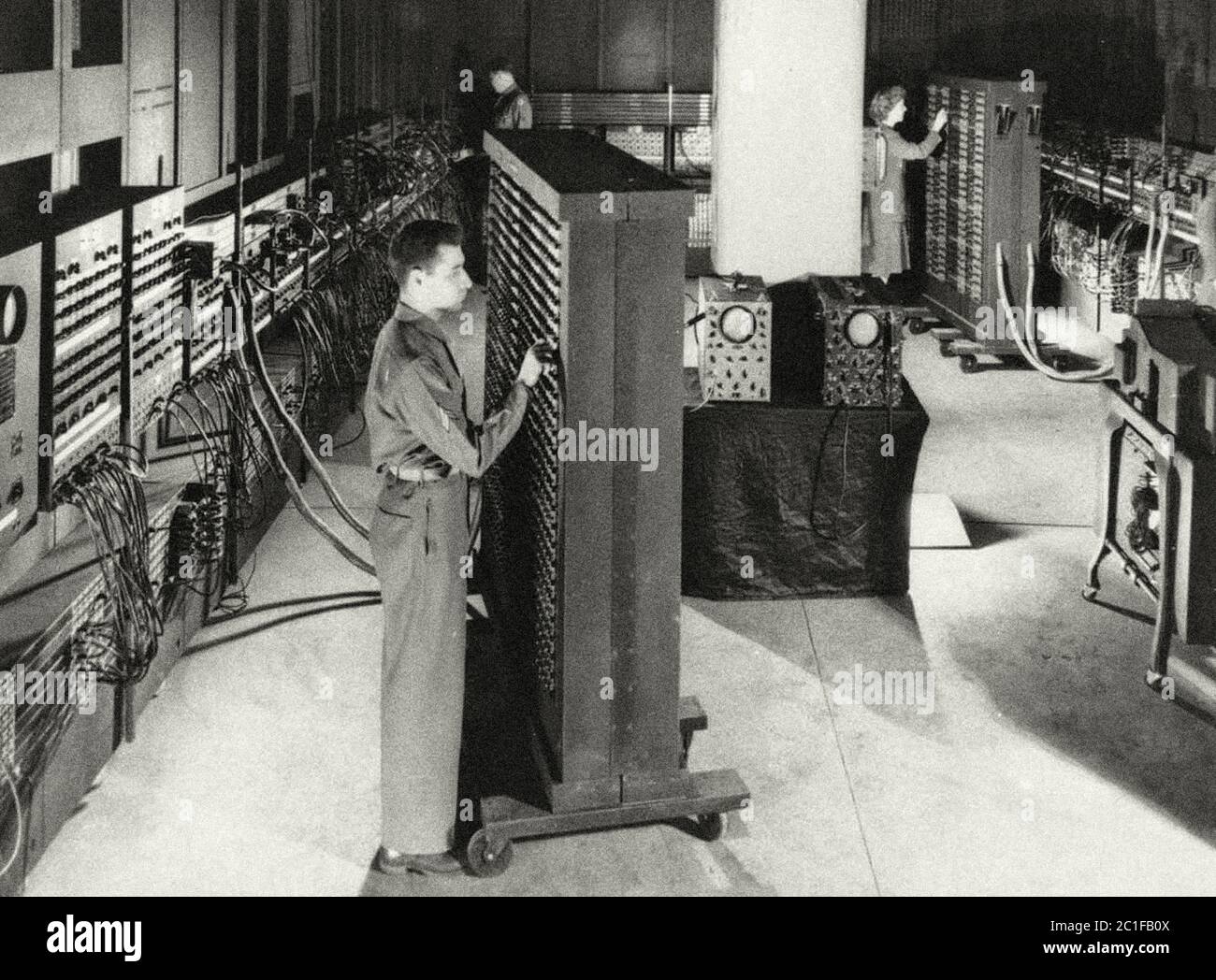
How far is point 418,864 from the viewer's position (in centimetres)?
363

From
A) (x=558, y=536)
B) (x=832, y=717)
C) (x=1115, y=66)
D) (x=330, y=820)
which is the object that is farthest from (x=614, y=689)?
(x=1115, y=66)

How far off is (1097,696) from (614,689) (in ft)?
6.27

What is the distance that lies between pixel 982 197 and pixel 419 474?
22.6ft

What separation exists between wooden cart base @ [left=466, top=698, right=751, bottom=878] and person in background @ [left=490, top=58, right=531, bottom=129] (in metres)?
7.80

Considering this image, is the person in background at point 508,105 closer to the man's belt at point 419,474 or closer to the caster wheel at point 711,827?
the man's belt at point 419,474

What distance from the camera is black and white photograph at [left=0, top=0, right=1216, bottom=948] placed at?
3.54 m

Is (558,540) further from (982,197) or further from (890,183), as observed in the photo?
(890,183)

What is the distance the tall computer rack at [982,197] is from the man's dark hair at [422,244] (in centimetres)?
652

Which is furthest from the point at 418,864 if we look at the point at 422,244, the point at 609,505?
the point at 422,244

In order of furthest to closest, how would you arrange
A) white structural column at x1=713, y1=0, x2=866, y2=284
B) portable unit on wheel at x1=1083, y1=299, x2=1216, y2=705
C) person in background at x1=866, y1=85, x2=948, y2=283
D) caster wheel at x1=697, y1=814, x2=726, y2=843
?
person in background at x1=866, y1=85, x2=948, y2=283 → white structural column at x1=713, y1=0, x2=866, y2=284 → portable unit on wheel at x1=1083, y1=299, x2=1216, y2=705 → caster wheel at x1=697, y1=814, x2=726, y2=843

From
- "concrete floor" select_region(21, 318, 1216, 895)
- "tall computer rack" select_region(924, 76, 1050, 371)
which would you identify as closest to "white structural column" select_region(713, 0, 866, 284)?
"concrete floor" select_region(21, 318, 1216, 895)

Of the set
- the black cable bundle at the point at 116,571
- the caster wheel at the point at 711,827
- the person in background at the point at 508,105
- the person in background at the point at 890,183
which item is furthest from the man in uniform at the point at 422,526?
the person in background at the point at 508,105

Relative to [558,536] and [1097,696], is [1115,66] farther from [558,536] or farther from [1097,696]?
[558,536]

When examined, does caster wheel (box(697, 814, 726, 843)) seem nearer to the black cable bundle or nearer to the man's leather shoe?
the man's leather shoe
